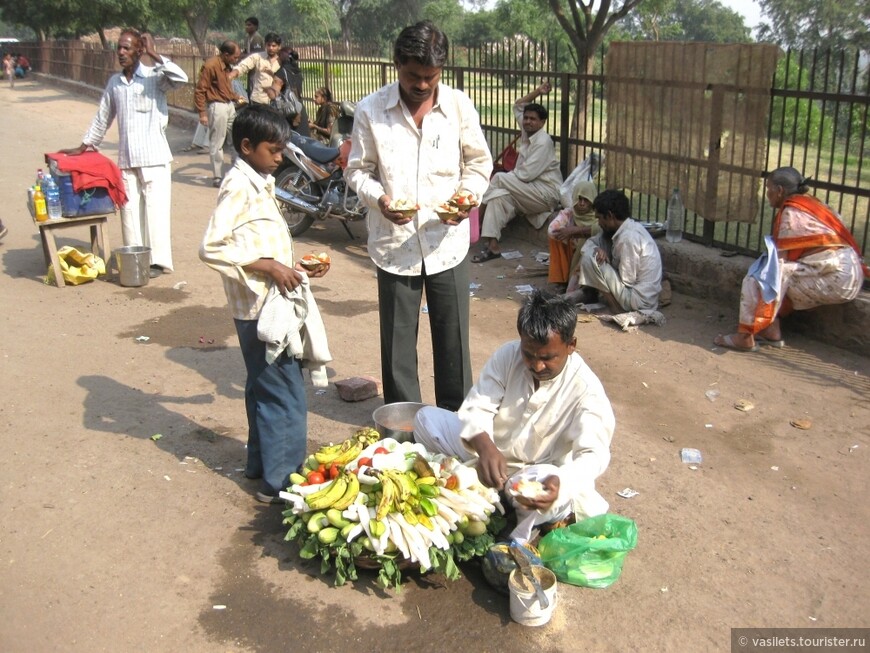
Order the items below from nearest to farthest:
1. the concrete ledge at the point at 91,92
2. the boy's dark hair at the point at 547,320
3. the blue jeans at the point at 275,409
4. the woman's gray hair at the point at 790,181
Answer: the boy's dark hair at the point at 547,320, the blue jeans at the point at 275,409, the woman's gray hair at the point at 790,181, the concrete ledge at the point at 91,92

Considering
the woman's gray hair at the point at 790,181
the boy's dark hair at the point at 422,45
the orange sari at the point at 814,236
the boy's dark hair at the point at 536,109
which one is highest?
the boy's dark hair at the point at 422,45

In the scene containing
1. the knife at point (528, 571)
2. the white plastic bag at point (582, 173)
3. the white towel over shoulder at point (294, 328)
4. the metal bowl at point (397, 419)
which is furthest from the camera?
the white plastic bag at point (582, 173)

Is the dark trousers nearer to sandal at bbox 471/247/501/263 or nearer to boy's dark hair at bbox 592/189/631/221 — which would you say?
boy's dark hair at bbox 592/189/631/221

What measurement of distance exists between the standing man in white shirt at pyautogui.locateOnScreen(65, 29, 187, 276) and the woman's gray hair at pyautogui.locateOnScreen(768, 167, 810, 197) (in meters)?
5.05

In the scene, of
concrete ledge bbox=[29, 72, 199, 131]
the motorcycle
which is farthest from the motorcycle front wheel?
concrete ledge bbox=[29, 72, 199, 131]

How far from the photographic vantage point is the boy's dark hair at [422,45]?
12.2ft

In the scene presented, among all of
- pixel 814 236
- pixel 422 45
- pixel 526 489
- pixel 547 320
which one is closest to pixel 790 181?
pixel 814 236

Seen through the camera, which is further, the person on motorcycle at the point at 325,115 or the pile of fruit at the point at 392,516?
the person on motorcycle at the point at 325,115

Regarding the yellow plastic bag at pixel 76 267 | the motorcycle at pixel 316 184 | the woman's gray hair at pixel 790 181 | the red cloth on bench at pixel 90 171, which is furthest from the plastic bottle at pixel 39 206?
the woman's gray hair at pixel 790 181

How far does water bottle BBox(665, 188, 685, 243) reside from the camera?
24.7ft

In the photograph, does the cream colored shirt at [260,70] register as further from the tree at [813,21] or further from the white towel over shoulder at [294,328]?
the tree at [813,21]

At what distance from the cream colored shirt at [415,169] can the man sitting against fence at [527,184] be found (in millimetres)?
4575

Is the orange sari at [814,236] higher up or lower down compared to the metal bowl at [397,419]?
higher up

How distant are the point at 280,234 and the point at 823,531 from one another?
2.90m
